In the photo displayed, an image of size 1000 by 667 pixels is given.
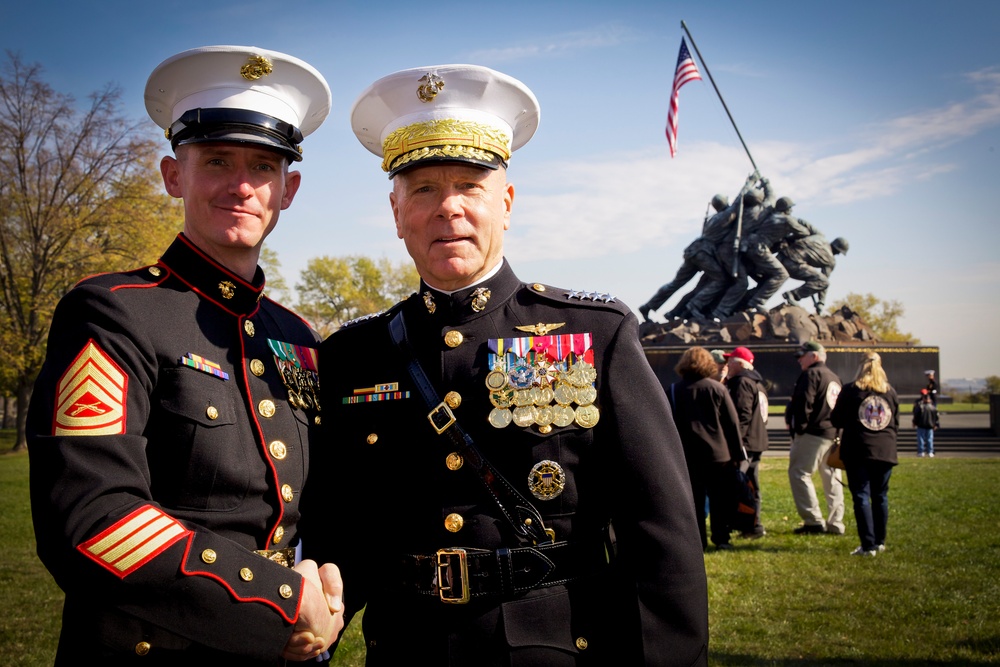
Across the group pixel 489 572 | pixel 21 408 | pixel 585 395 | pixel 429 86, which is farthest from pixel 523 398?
pixel 21 408

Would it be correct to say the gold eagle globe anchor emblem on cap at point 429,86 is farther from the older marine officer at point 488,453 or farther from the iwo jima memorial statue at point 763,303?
the iwo jima memorial statue at point 763,303

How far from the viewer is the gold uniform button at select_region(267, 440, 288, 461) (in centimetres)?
238

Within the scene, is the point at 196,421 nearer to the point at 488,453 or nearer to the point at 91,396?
the point at 91,396

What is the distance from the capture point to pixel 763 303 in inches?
1265

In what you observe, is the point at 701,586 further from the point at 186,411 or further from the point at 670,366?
the point at 670,366

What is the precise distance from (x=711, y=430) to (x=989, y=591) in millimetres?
2821

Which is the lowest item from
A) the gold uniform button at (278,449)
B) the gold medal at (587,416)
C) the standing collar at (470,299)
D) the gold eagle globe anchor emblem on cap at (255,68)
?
the gold uniform button at (278,449)

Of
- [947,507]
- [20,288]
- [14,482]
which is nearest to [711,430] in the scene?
[947,507]

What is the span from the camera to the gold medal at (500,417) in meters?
2.43

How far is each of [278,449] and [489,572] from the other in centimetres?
75

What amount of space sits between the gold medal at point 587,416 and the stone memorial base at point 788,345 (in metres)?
25.7

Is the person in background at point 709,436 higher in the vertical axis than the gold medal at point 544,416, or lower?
lower

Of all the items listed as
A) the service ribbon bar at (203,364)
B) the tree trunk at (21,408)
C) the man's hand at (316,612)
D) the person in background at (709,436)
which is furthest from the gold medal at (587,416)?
the tree trunk at (21,408)

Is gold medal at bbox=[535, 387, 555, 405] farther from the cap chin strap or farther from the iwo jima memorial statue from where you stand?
the iwo jima memorial statue
